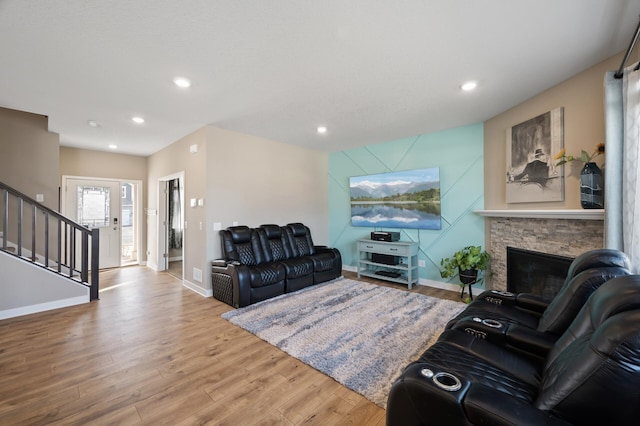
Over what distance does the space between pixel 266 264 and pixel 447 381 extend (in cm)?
321

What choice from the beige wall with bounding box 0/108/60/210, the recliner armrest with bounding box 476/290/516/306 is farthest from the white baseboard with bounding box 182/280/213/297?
the recliner armrest with bounding box 476/290/516/306

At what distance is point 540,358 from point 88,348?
3.64 meters

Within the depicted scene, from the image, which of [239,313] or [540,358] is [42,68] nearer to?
[239,313]

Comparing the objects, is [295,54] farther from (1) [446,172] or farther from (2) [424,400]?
(1) [446,172]

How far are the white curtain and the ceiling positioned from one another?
1.46 feet

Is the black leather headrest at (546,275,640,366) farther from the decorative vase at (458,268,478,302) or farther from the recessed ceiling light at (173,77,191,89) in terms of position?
the recessed ceiling light at (173,77,191,89)

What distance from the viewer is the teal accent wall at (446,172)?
13.1 ft

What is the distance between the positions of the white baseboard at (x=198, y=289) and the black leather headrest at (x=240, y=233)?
876 mm

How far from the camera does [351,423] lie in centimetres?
159

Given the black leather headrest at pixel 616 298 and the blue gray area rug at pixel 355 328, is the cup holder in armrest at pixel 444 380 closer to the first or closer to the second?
the black leather headrest at pixel 616 298

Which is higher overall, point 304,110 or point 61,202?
point 304,110

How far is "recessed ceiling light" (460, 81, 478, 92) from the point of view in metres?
2.72

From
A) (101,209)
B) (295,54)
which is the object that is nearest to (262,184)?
(295,54)

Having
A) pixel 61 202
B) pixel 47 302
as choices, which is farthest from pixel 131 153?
pixel 47 302
